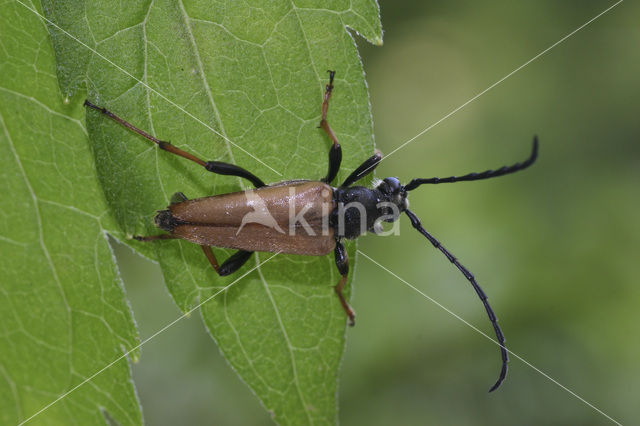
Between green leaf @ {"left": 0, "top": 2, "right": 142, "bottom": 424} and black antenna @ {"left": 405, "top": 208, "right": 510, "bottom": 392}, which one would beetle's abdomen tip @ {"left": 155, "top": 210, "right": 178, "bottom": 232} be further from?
black antenna @ {"left": 405, "top": 208, "right": 510, "bottom": 392}

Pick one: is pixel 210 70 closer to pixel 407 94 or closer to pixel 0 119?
pixel 0 119

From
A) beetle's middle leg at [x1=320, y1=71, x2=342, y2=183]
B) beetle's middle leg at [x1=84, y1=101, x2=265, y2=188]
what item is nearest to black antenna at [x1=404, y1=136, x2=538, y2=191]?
beetle's middle leg at [x1=320, y1=71, x2=342, y2=183]

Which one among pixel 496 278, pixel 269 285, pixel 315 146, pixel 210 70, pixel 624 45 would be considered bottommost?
pixel 496 278

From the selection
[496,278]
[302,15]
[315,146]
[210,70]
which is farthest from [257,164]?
[496,278]

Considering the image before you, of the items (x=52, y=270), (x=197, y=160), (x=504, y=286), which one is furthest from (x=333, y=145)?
(x=504, y=286)

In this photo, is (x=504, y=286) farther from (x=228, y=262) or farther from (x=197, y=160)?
(x=197, y=160)

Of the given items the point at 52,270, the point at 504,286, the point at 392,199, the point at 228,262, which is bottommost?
the point at 504,286

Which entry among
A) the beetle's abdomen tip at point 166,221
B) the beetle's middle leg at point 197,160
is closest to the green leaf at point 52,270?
the beetle's middle leg at point 197,160
